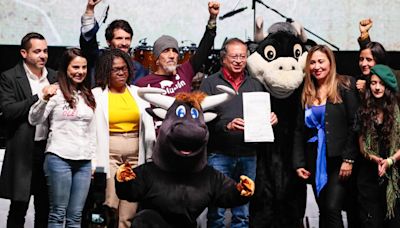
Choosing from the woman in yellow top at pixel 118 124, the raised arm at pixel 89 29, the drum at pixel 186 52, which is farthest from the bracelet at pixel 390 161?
the drum at pixel 186 52

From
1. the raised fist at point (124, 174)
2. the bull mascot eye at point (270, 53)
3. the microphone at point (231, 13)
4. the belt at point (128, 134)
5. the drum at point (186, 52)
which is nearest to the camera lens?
the raised fist at point (124, 174)

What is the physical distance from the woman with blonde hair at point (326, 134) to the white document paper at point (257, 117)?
0.27 metres

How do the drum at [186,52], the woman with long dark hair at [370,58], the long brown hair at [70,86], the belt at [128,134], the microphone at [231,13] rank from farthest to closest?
1. the microphone at [231,13]
2. the drum at [186,52]
3. the woman with long dark hair at [370,58]
4. the belt at [128,134]
5. the long brown hair at [70,86]

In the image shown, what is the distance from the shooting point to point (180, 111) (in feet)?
12.3

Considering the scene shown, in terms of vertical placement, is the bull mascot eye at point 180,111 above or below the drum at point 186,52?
below

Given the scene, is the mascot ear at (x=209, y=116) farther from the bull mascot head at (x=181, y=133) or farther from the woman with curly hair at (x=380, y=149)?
the woman with curly hair at (x=380, y=149)

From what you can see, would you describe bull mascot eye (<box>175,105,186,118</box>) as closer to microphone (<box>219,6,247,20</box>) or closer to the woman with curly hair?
the woman with curly hair

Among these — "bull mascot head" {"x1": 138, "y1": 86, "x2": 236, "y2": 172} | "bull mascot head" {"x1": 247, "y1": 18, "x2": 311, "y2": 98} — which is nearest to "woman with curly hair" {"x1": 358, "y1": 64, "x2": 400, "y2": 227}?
"bull mascot head" {"x1": 247, "y1": 18, "x2": 311, "y2": 98}

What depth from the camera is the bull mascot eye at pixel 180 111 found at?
374 centimetres

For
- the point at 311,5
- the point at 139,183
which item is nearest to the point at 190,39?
the point at 311,5

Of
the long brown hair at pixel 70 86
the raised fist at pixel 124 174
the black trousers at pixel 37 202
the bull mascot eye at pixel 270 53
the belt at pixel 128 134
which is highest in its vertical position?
the bull mascot eye at pixel 270 53

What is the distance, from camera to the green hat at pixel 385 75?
4.14 metres

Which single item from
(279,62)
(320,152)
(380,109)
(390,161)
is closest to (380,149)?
(390,161)

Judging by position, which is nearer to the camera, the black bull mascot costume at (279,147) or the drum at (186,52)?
the black bull mascot costume at (279,147)
